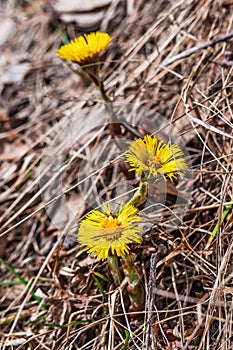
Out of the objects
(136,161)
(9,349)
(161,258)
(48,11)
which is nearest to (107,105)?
(136,161)

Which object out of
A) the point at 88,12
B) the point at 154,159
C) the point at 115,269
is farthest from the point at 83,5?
the point at 115,269

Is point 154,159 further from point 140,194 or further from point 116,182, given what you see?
point 116,182

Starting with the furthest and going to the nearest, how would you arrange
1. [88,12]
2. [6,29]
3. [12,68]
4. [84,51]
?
[6,29]
[12,68]
[88,12]
[84,51]

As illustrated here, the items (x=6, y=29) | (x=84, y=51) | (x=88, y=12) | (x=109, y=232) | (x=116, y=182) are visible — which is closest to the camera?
(x=109, y=232)

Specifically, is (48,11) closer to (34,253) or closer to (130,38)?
(130,38)

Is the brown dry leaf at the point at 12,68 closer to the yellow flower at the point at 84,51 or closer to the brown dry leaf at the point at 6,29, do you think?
the brown dry leaf at the point at 6,29

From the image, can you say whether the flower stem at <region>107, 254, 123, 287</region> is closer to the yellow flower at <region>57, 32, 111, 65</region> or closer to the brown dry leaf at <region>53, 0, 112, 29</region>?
the yellow flower at <region>57, 32, 111, 65</region>

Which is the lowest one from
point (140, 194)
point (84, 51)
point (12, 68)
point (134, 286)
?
point (134, 286)
